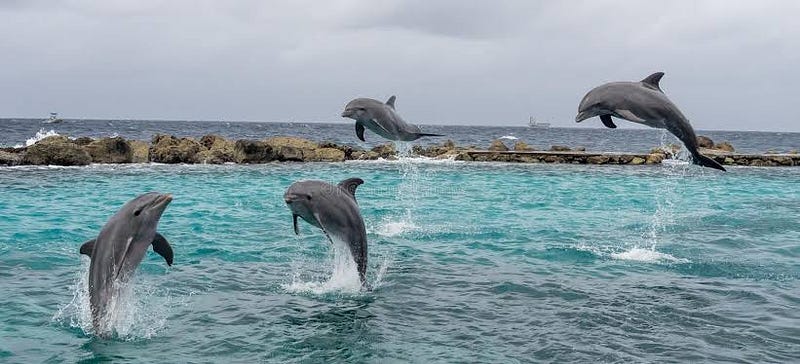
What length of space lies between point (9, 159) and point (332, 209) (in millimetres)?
30281

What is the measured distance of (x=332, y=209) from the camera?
9141mm

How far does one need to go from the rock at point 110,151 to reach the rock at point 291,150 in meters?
7.31

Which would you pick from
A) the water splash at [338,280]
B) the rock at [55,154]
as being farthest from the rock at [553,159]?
the water splash at [338,280]

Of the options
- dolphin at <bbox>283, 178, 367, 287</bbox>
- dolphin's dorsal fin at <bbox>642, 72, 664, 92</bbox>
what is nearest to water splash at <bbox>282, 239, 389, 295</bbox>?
dolphin at <bbox>283, 178, 367, 287</bbox>

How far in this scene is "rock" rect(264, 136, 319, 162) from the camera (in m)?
40.2

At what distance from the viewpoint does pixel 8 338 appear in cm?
802

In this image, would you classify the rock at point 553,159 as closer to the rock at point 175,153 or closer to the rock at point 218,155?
the rock at point 218,155

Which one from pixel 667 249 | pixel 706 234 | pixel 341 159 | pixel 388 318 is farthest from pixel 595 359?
pixel 341 159

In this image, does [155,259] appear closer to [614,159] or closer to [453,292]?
[453,292]

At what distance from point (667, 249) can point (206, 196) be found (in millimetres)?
14424

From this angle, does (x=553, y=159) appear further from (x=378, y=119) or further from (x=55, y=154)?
(x=378, y=119)

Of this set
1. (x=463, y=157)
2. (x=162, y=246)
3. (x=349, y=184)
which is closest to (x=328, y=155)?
(x=463, y=157)

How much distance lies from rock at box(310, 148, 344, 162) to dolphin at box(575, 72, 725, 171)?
32.2 meters

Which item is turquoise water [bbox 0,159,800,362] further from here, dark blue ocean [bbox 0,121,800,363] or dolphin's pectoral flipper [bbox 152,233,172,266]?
dolphin's pectoral flipper [bbox 152,233,172,266]
